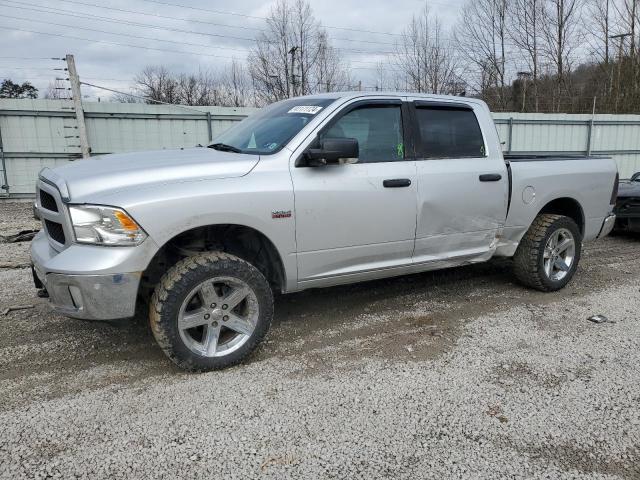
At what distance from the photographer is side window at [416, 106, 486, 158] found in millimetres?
4348

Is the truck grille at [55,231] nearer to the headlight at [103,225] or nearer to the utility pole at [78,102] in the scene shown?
the headlight at [103,225]

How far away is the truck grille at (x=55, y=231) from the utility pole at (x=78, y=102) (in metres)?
9.79

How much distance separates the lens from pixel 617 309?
15.8ft

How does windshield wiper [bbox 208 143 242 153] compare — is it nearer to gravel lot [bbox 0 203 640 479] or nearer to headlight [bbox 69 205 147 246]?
headlight [bbox 69 205 147 246]

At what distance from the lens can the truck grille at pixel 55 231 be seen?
325 cm

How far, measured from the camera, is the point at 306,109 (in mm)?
4035

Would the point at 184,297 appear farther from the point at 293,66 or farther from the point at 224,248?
the point at 293,66

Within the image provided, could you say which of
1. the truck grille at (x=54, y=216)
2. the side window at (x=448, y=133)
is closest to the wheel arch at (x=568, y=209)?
the side window at (x=448, y=133)

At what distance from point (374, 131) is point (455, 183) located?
85 cm

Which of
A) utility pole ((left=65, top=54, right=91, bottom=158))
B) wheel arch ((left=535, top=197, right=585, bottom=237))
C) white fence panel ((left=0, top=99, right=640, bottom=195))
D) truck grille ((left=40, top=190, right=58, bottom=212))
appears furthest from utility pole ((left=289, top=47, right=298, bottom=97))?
truck grille ((left=40, top=190, right=58, bottom=212))

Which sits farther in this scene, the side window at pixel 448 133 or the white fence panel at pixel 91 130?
the white fence panel at pixel 91 130

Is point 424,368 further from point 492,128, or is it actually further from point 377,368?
point 492,128

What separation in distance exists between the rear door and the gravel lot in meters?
0.67

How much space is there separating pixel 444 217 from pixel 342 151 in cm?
127
